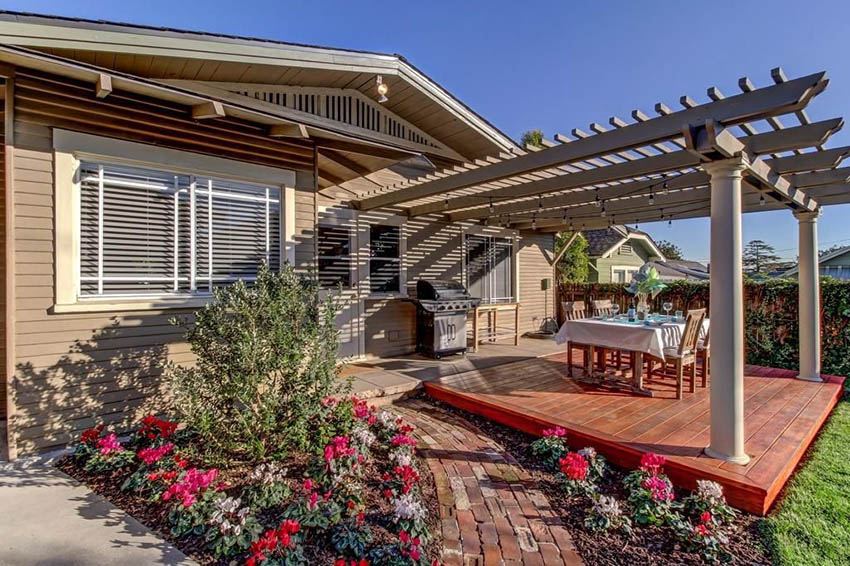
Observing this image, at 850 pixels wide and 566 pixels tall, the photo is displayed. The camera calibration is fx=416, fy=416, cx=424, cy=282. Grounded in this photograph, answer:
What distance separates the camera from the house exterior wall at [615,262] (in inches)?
577

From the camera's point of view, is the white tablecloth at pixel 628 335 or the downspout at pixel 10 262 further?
the white tablecloth at pixel 628 335

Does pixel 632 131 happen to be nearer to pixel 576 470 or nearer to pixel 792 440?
pixel 576 470

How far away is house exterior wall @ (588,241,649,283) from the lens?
14.7 meters

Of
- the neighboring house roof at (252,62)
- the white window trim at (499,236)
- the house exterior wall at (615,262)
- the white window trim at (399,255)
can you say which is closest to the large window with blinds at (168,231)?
the neighboring house roof at (252,62)

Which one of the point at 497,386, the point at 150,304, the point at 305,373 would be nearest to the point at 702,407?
the point at 497,386

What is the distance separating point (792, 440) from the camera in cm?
365

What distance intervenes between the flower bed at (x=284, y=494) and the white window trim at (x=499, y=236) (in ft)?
17.1

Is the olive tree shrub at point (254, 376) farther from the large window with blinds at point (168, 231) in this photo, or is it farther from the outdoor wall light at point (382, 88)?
the outdoor wall light at point (382, 88)

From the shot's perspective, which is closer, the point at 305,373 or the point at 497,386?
the point at 305,373

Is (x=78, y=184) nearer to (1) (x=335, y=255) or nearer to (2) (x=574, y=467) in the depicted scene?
(1) (x=335, y=255)

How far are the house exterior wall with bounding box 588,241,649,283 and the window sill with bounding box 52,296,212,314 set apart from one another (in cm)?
1323

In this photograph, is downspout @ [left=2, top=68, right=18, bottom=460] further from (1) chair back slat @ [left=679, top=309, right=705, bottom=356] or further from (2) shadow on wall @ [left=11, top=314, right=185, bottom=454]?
(1) chair back slat @ [left=679, top=309, right=705, bottom=356]

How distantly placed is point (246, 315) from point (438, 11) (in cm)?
858

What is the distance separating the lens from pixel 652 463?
2998 millimetres
